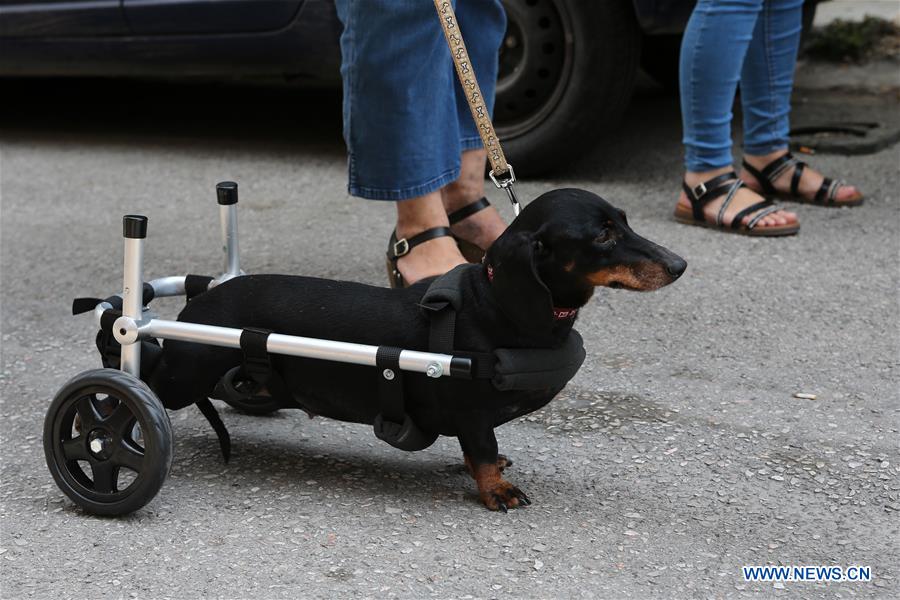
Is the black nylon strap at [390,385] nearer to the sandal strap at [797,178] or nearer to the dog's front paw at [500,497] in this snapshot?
the dog's front paw at [500,497]

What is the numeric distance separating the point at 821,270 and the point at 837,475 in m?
1.28

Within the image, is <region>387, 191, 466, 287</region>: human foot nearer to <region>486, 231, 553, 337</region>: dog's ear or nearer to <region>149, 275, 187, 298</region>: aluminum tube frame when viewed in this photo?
<region>149, 275, 187, 298</region>: aluminum tube frame

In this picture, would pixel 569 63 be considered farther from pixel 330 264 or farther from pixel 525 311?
pixel 525 311

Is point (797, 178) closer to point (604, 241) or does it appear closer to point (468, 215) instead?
point (468, 215)

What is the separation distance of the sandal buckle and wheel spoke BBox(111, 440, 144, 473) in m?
0.99

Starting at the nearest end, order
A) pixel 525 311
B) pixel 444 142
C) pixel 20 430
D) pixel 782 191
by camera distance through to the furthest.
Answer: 1. pixel 525 311
2. pixel 20 430
3. pixel 444 142
4. pixel 782 191

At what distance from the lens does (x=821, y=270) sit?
3.43 meters

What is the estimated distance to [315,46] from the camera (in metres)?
4.46

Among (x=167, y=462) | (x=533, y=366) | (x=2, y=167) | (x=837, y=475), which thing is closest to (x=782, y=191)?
(x=837, y=475)

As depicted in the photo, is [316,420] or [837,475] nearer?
[837,475]

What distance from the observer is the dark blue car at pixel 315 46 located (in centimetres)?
418

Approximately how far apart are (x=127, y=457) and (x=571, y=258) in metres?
0.92

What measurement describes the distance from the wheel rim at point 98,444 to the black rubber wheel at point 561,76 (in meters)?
2.49

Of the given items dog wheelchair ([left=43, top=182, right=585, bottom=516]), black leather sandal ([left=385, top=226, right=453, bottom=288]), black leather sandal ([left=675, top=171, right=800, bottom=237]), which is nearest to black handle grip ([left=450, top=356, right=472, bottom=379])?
dog wheelchair ([left=43, top=182, right=585, bottom=516])
